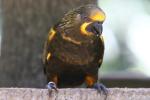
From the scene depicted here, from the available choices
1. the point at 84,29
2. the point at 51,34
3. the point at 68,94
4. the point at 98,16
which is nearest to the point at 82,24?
the point at 84,29

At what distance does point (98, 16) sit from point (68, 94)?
459 millimetres

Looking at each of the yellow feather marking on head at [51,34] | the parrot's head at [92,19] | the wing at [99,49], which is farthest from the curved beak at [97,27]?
the wing at [99,49]

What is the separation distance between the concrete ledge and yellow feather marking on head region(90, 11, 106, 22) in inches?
14.7

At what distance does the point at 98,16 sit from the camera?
115 inches

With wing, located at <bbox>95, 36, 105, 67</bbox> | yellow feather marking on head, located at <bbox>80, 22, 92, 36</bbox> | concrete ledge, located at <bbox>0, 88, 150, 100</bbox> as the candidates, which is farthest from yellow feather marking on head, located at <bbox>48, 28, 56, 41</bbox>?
concrete ledge, located at <bbox>0, 88, 150, 100</bbox>

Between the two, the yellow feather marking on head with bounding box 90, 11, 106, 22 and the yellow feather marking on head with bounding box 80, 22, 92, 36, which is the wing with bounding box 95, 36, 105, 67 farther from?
the yellow feather marking on head with bounding box 90, 11, 106, 22

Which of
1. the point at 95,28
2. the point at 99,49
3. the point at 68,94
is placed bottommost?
the point at 99,49

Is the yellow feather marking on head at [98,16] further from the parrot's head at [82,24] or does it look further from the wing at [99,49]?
the wing at [99,49]

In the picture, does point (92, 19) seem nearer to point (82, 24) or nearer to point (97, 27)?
point (97, 27)

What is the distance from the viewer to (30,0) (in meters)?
3.12

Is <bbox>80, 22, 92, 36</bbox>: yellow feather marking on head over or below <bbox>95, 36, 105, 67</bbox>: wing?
over

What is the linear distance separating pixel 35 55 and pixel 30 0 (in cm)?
29

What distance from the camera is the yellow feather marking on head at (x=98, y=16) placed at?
2.89 meters

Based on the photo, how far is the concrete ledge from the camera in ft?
8.70
